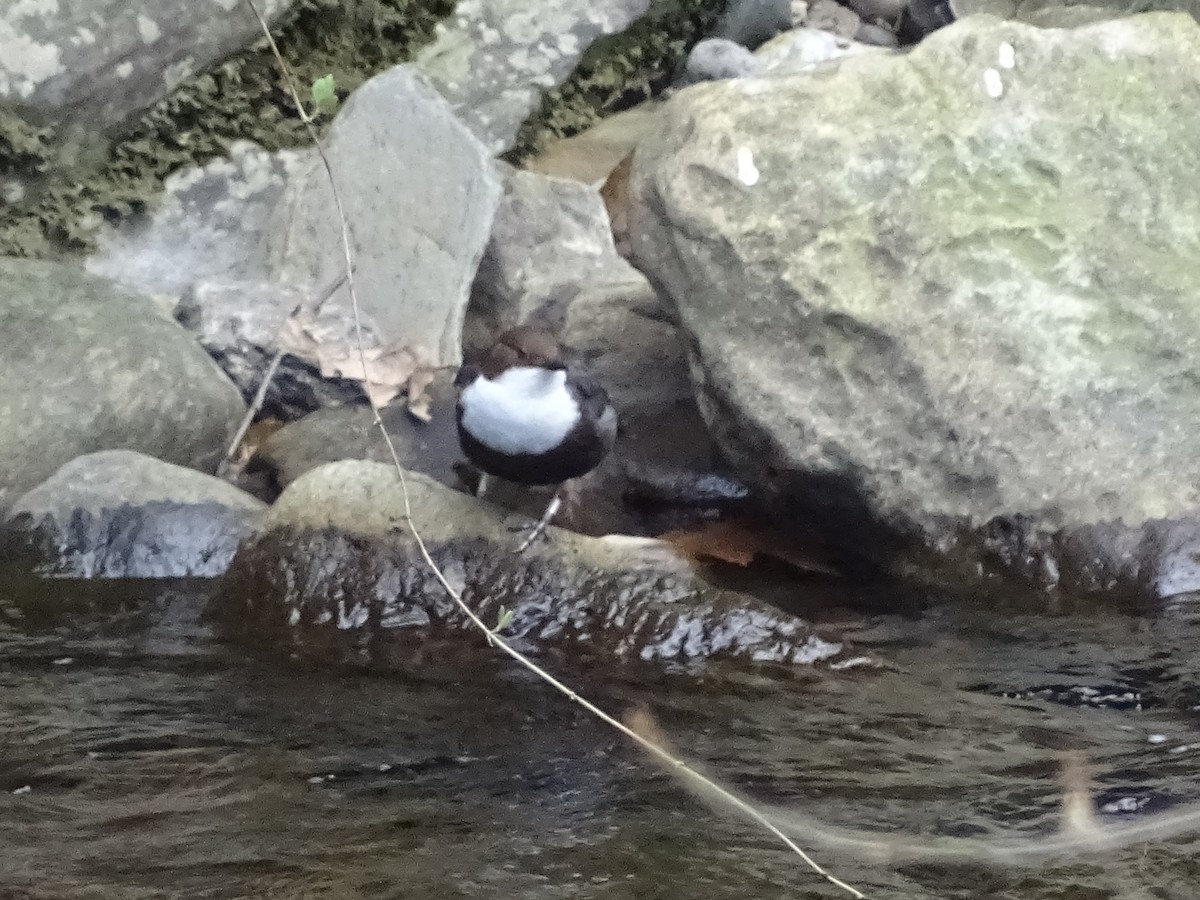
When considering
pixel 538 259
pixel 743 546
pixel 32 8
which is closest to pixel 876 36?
pixel 538 259

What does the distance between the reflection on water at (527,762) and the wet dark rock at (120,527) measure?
0.45 ft

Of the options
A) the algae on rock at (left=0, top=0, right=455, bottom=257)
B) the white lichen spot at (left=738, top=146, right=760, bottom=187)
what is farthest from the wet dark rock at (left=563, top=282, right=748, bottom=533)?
the algae on rock at (left=0, top=0, right=455, bottom=257)

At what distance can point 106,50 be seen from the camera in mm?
3881

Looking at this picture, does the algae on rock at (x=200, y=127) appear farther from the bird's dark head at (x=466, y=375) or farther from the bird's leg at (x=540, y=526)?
the bird's leg at (x=540, y=526)

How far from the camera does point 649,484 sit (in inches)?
141

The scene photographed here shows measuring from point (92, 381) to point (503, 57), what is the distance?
2393 mm

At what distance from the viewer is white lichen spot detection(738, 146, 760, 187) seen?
293 centimetres

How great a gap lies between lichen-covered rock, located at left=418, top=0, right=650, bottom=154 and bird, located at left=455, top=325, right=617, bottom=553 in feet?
6.60

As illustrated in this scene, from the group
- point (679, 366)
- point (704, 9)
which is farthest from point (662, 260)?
point (704, 9)

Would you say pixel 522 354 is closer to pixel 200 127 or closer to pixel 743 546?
pixel 743 546

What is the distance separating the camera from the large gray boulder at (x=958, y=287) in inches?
110

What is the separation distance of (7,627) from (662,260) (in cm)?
183

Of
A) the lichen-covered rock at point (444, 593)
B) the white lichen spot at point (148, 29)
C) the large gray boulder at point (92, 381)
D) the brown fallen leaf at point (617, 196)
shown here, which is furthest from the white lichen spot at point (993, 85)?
the white lichen spot at point (148, 29)

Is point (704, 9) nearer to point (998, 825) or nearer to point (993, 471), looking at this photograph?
point (993, 471)
